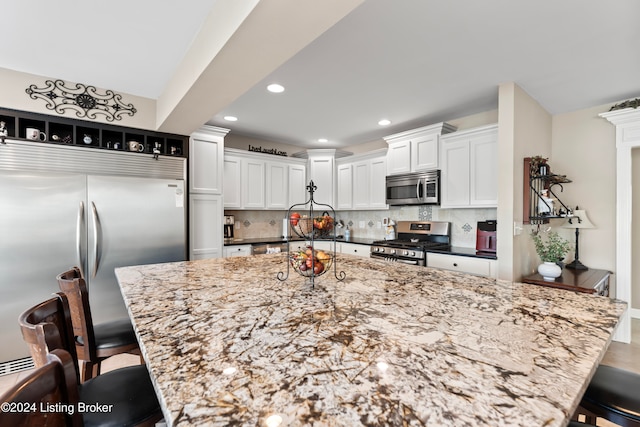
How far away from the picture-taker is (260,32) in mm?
1487

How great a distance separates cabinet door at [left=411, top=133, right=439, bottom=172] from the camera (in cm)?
371

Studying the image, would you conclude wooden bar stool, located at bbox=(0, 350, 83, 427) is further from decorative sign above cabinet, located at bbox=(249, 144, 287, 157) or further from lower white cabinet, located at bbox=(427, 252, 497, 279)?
decorative sign above cabinet, located at bbox=(249, 144, 287, 157)

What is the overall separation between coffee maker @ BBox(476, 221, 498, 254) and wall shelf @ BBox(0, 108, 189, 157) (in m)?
3.48

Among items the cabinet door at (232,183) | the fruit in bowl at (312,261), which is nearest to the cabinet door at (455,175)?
the fruit in bowl at (312,261)

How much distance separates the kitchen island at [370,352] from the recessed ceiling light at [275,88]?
6.55 ft

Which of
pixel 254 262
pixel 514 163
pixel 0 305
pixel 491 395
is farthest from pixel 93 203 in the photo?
pixel 514 163

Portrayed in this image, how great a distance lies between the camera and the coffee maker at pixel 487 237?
128 inches

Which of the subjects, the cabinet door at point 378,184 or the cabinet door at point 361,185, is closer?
the cabinet door at point 378,184

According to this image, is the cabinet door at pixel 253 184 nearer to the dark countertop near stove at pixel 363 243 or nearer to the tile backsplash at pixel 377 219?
the tile backsplash at pixel 377 219

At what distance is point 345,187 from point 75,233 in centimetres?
352

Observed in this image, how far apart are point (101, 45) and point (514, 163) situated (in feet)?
11.4

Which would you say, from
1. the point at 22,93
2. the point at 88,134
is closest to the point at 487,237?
the point at 88,134

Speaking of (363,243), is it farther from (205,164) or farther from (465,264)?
(205,164)

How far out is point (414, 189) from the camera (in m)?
3.94
